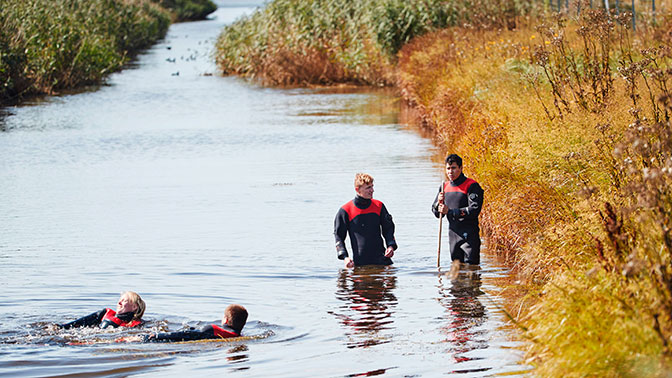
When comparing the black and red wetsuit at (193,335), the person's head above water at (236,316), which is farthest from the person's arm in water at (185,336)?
the person's head above water at (236,316)

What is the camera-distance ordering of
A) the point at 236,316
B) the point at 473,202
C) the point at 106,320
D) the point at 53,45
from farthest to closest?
the point at 53,45
the point at 473,202
the point at 106,320
the point at 236,316

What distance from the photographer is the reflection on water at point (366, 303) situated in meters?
9.06

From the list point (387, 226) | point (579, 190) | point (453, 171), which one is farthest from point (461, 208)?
point (579, 190)

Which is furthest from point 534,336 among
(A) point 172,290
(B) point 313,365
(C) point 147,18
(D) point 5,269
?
(C) point 147,18

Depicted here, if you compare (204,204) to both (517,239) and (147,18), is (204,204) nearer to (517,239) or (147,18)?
(517,239)

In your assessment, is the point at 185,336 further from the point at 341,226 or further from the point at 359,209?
the point at 359,209

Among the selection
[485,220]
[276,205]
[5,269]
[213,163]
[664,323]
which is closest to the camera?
[664,323]

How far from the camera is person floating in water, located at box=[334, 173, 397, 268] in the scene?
11367 mm

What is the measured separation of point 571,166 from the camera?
35.8 feet

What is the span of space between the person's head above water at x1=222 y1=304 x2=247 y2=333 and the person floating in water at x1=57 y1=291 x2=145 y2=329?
0.98 metres

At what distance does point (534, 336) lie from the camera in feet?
23.5

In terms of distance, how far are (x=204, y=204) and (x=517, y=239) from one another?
653cm

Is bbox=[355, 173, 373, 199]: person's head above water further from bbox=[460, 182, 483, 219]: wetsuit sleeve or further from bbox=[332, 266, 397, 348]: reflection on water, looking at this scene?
bbox=[460, 182, 483, 219]: wetsuit sleeve

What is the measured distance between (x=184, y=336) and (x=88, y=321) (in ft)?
3.89
